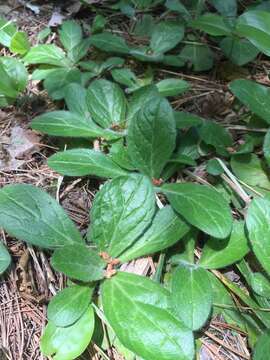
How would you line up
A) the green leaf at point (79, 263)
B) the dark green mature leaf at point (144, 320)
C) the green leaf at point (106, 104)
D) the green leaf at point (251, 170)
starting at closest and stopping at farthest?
1. the dark green mature leaf at point (144, 320)
2. the green leaf at point (79, 263)
3. the green leaf at point (251, 170)
4. the green leaf at point (106, 104)

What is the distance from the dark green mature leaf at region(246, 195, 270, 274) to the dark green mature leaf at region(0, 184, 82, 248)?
1.41ft

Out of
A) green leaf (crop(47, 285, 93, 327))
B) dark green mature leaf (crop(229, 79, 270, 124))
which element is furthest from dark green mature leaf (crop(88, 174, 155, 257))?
dark green mature leaf (crop(229, 79, 270, 124))

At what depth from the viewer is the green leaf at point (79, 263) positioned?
1.08m

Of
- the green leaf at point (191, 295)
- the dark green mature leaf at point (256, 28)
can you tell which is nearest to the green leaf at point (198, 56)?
the dark green mature leaf at point (256, 28)

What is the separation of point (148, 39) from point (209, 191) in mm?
914

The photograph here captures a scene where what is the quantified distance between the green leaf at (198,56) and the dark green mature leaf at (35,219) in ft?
2.77

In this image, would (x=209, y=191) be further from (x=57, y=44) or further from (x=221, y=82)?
(x=57, y=44)

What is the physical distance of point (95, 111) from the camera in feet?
4.75

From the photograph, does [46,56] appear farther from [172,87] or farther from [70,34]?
[172,87]

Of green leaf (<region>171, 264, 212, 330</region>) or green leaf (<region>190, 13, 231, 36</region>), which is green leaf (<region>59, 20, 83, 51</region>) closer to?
green leaf (<region>190, 13, 231, 36</region>)

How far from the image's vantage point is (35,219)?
1164 millimetres

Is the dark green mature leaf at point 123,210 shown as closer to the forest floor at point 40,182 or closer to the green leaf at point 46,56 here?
the forest floor at point 40,182

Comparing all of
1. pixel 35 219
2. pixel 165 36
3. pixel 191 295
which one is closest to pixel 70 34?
pixel 165 36

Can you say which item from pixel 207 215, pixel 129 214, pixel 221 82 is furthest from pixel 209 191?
pixel 221 82
